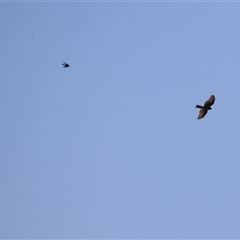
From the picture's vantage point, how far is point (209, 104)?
81.2 metres

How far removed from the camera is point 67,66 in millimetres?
88250

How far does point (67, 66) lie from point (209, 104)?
13470mm

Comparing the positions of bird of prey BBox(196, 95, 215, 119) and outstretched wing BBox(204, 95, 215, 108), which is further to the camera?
outstretched wing BBox(204, 95, 215, 108)

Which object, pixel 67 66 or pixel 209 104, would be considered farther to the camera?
pixel 67 66

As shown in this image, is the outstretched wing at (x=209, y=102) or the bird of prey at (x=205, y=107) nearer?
the bird of prey at (x=205, y=107)

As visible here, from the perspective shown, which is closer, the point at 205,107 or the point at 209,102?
the point at 205,107

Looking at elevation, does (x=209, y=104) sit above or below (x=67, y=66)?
below

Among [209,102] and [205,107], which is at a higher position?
[209,102]
